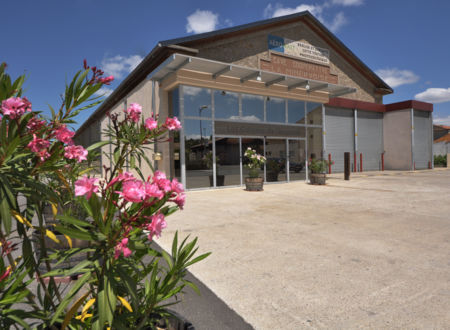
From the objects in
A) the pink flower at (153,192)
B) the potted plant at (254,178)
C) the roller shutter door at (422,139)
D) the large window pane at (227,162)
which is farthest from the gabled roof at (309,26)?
the pink flower at (153,192)

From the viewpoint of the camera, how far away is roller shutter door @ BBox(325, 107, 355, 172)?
1853cm

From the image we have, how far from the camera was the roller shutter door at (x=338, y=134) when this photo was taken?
1853cm

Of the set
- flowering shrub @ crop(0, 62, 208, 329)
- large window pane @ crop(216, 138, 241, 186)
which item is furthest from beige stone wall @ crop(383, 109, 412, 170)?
flowering shrub @ crop(0, 62, 208, 329)

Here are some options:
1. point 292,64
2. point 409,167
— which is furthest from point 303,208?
point 409,167

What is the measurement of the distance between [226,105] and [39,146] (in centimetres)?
1139

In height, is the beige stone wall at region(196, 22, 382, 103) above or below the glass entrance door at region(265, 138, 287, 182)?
above

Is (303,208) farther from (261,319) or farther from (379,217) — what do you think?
(261,319)

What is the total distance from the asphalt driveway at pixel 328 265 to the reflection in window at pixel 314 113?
9.23 metres

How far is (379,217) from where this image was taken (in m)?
5.80

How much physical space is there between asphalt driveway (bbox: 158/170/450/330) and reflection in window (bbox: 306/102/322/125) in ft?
30.3

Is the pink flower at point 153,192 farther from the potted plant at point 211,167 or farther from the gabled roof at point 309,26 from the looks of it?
the gabled roof at point 309,26

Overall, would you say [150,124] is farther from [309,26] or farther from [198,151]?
[309,26]

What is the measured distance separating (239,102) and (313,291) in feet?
35.3

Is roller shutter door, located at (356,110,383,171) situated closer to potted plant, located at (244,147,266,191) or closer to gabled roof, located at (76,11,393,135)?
gabled roof, located at (76,11,393,135)
